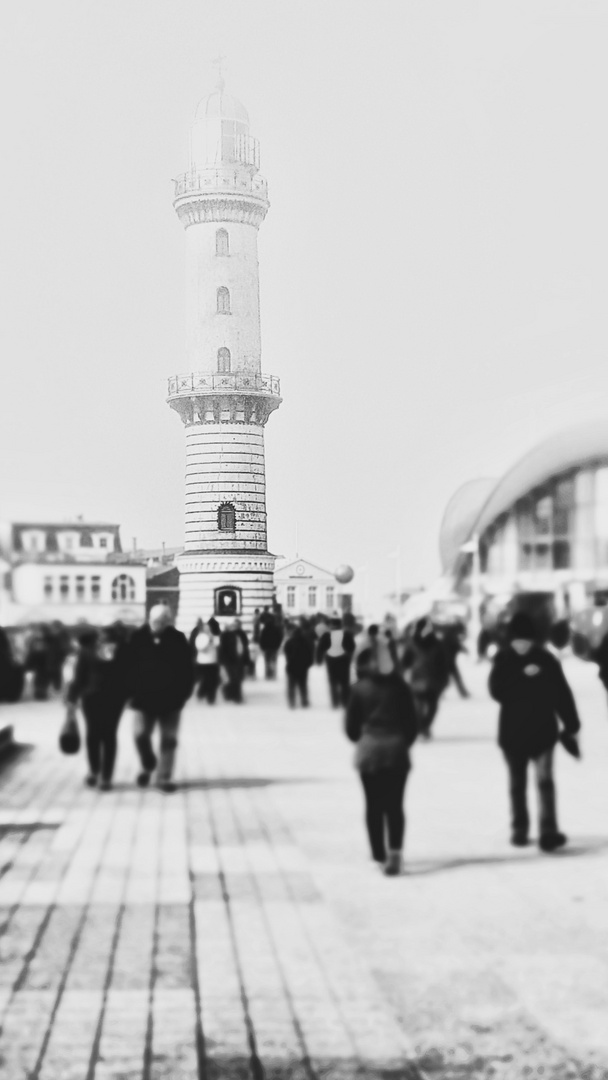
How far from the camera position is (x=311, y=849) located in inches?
421

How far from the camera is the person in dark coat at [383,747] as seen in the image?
10.0 meters

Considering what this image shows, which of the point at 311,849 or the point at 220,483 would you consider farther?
the point at 220,483

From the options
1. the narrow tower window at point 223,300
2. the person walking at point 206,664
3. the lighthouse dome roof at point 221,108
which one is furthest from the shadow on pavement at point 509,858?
the lighthouse dome roof at point 221,108

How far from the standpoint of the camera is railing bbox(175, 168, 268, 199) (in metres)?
76.6

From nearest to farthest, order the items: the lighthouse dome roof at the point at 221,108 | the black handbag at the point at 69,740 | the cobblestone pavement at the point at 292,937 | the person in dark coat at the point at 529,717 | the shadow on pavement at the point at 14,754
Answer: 1. the cobblestone pavement at the point at 292,937
2. the person in dark coat at the point at 529,717
3. the black handbag at the point at 69,740
4. the shadow on pavement at the point at 14,754
5. the lighthouse dome roof at the point at 221,108

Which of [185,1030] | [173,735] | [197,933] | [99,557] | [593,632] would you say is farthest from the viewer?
[99,557]

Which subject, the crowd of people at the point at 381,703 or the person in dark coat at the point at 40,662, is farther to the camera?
the person in dark coat at the point at 40,662

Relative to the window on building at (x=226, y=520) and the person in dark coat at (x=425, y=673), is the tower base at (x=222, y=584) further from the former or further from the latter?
the person in dark coat at (x=425, y=673)

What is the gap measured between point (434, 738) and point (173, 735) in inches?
230

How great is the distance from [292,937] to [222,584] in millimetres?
67965

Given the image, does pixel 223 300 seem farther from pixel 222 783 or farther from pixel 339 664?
pixel 222 783

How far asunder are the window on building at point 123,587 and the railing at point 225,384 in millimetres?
8186

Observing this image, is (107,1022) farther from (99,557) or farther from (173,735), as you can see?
(99,557)

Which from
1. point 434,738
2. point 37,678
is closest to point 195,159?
point 37,678
